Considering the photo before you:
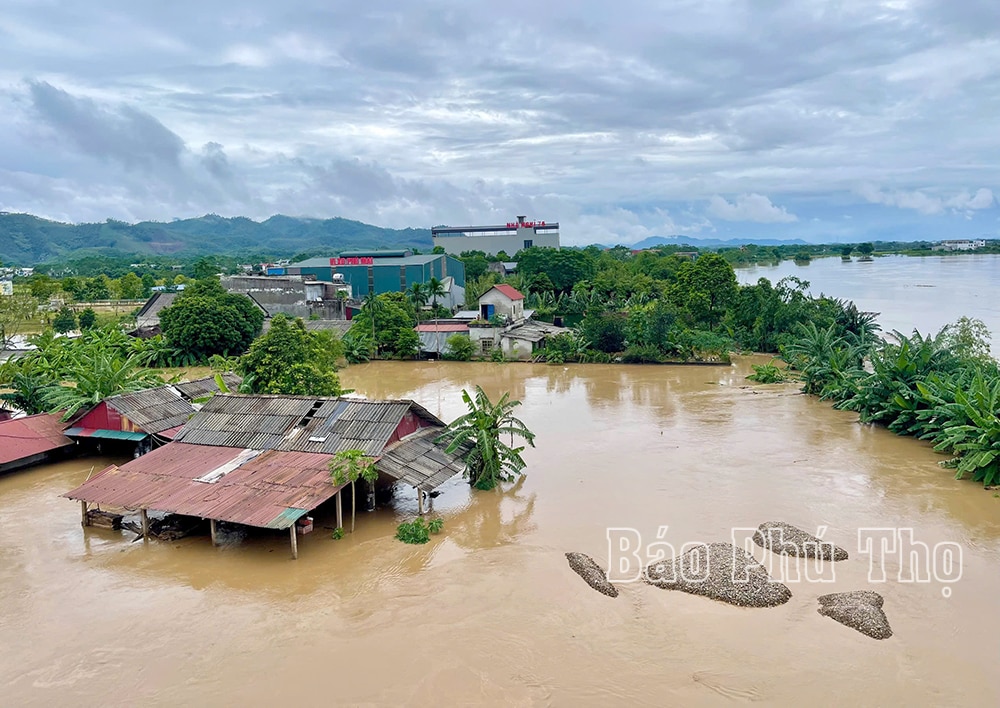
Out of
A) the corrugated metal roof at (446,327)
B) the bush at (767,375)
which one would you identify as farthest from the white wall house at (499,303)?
the bush at (767,375)

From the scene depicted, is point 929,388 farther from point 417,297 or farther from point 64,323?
point 64,323

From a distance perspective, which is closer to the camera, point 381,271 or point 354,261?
point 381,271

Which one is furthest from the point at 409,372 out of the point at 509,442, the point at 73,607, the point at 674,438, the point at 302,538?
the point at 73,607

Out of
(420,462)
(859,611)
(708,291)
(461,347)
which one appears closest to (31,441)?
(420,462)

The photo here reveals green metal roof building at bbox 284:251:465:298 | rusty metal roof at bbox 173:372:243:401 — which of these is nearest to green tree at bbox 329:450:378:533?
rusty metal roof at bbox 173:372:243:401

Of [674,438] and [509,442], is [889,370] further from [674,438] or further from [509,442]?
[509,442]

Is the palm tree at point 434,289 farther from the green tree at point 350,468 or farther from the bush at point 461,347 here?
the green tree at point 350,468

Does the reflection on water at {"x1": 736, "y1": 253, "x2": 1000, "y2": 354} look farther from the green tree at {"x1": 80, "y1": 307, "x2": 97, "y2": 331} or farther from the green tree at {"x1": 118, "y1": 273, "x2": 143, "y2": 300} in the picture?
the green tree at {"x1": 118, "y1": 273, "x2": 143, "y2": 300}
